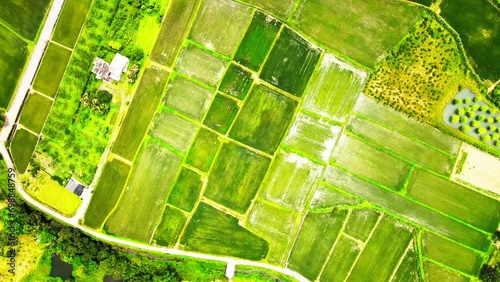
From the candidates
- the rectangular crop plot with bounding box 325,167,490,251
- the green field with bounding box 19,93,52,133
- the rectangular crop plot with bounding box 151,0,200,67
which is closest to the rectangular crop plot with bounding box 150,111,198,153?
the rectangular crop plot with bounding box 151,0,200,67

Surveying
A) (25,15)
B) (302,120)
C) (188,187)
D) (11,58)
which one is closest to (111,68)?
(25,15)

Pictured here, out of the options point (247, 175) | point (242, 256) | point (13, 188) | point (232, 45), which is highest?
point (232, 45)

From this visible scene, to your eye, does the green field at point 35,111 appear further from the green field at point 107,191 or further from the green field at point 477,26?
the green field at point 477,26

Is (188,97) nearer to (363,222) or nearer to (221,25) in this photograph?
(221,25)

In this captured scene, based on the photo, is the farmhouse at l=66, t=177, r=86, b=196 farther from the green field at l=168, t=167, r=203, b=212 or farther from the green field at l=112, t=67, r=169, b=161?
the green field at l=168, t=167, r=203, b=212

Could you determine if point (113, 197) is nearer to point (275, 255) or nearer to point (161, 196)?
point (161, 196)

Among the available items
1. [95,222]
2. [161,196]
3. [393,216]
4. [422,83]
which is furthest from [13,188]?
[422,83]
